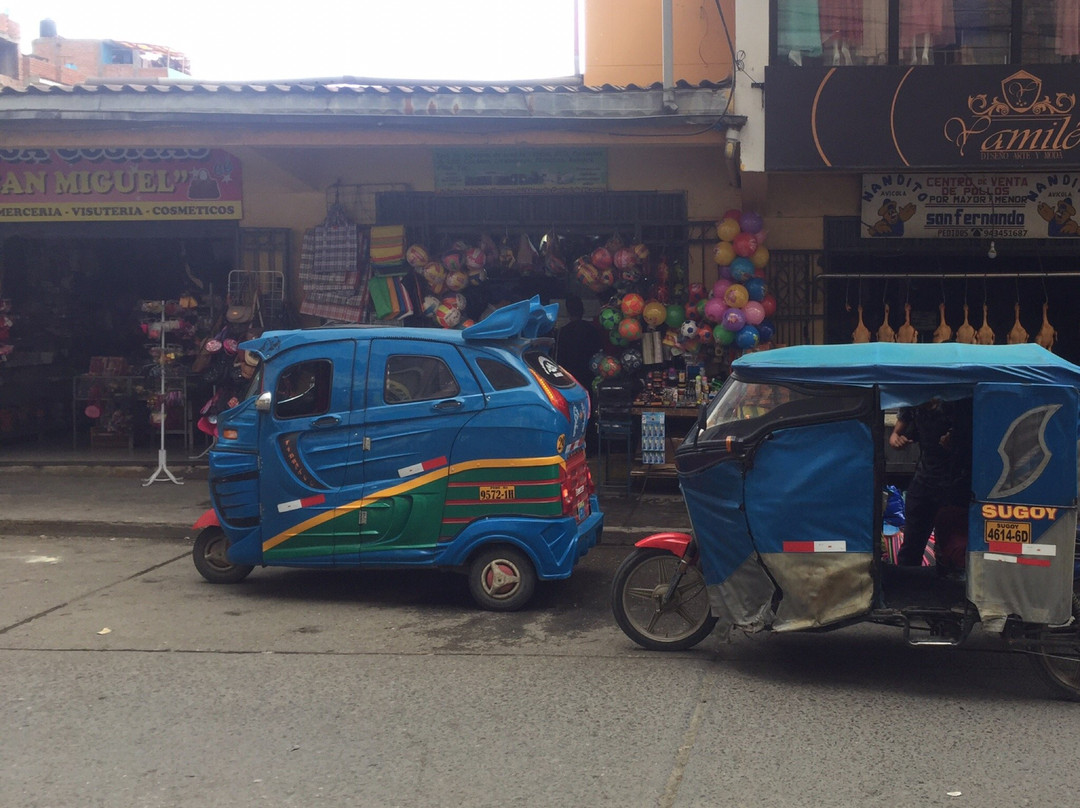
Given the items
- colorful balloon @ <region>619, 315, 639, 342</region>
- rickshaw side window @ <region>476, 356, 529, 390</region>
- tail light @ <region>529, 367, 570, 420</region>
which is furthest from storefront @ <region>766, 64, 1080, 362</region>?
rickshaw side window @ <region>476, 356, 529, 390</region>

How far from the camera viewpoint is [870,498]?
5648 millimetres

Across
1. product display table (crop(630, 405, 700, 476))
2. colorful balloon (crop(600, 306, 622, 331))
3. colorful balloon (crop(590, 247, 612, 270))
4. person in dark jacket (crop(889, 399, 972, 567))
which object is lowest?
product display table (crop(630, 405, 700, 476))

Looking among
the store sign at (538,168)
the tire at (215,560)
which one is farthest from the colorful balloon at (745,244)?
the tire at (215,560)

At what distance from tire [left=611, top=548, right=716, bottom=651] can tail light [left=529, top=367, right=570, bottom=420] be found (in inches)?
55.2

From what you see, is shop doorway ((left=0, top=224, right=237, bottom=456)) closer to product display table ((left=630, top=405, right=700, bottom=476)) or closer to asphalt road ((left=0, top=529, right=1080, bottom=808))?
product display table ((left=630, top=405, right=700, bottom=476))

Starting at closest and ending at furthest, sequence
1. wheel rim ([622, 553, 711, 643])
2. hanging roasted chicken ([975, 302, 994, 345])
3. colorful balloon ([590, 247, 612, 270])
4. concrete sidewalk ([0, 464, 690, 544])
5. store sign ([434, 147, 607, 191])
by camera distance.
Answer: wheel rim ([622, 553, 711, 643])
concrete sidewalk ([0, 464, 690, 544])
hanging roasted chicken ([975, 302, 994, 345])
colorful balloon ([590, 247, 612, 270])
store sign ([434, 147, 607, 191])

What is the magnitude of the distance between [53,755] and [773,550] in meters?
3.59

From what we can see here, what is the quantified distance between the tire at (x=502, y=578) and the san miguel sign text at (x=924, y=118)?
5.42 meters

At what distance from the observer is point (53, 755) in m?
4.85

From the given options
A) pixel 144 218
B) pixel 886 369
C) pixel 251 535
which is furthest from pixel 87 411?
pixel 886 369

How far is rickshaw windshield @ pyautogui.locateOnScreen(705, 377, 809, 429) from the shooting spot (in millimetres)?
5809

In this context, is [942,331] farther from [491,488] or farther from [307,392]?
[307,392]

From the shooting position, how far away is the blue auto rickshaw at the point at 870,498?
539 centimetres

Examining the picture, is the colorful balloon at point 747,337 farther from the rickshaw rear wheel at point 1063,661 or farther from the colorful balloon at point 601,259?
the rickshaw rear wheel at point 1063,661
